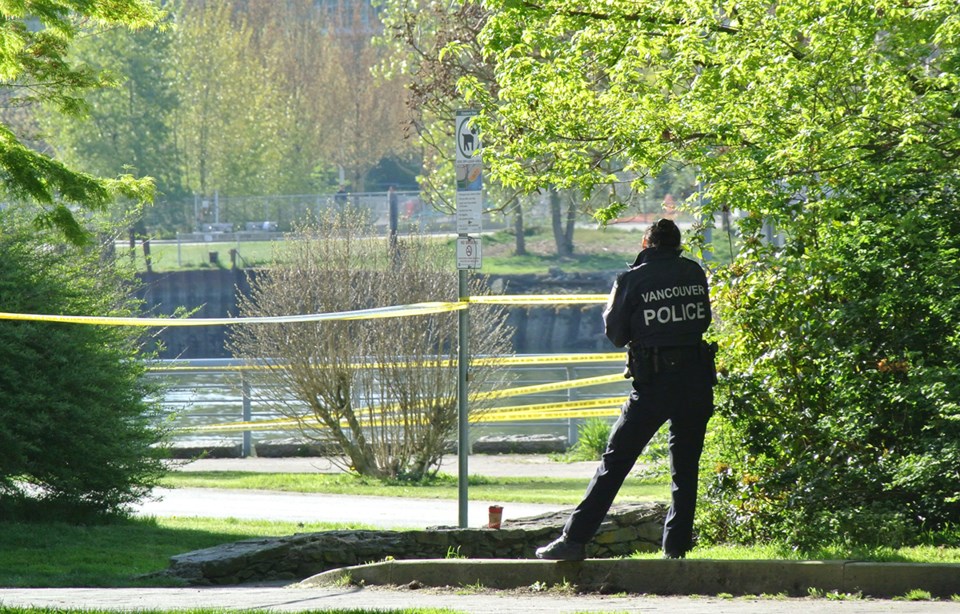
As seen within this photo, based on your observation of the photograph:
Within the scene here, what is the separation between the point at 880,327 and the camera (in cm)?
866

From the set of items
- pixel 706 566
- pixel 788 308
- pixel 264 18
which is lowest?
pixel 706 566

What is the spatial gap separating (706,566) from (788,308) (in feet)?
8.10

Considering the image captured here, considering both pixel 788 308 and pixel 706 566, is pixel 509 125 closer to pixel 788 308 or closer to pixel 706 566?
pixel 788 308

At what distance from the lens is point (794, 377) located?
894 cm

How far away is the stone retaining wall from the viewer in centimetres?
921

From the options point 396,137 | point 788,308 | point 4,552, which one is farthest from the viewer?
point 396,137

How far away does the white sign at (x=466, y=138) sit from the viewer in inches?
430

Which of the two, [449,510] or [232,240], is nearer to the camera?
[449,510]

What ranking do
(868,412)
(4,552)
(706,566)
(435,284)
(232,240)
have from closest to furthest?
(706,566), (868,412), (4,552), (435,284), (232,240)

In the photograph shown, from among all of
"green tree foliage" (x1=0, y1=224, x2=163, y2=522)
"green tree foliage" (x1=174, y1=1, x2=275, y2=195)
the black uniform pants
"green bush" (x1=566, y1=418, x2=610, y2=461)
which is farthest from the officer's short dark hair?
"green tree foliage" (x1=174, y1=1, x2=275, y2=195)

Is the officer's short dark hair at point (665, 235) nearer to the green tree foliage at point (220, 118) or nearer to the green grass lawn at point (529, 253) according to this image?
the green grass lawn at point (529, 253)

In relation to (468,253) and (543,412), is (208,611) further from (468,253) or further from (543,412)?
(543,412)

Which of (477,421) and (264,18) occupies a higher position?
(264,18)

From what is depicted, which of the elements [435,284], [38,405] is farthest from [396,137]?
[38,405]
